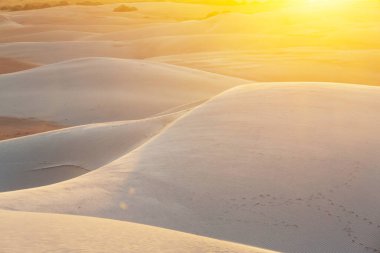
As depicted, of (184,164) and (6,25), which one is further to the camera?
(6,25)

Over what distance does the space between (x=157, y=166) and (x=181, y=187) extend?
46cm

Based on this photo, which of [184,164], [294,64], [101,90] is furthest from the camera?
[294,64]

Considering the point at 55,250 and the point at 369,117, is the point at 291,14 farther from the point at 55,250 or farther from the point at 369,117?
the point at 55,250

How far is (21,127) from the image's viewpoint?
371 inches

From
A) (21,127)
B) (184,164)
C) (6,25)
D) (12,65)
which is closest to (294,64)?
(21,127)

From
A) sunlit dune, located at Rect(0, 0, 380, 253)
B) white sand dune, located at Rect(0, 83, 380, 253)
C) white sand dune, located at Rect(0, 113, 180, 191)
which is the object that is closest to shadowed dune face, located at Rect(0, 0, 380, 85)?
sunlit dune, located at Rect(0, 0, 380, 253)

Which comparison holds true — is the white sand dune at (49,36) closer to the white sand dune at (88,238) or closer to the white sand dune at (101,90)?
the white sand dune at (101,90)

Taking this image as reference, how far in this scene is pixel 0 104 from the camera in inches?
429


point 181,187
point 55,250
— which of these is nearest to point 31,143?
point 181,187

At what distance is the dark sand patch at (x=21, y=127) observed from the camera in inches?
352

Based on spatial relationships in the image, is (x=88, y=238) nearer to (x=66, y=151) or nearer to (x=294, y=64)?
(x=66, y=151)

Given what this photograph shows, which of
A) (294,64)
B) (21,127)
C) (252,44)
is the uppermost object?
(252,44)

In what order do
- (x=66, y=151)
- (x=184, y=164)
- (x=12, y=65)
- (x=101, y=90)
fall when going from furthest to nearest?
(x=12, y=65) → (x=101, y=90) → (x=66, y=151) → (x=184, y=164)

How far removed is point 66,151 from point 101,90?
14.9ft
